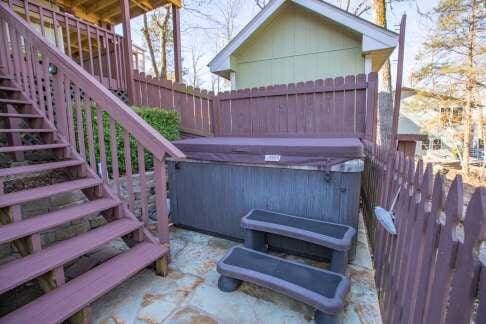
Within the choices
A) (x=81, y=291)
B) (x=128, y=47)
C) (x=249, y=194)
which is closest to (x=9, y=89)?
(x=128, y=47)

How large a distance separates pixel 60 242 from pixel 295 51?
5.84 metres

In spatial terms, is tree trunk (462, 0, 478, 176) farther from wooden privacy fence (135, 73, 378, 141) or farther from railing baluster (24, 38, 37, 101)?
railing baluster (24, 38, 37, 101)

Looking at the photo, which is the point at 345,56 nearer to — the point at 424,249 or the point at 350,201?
the point at 350,201

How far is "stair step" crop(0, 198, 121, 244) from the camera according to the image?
1.69 m

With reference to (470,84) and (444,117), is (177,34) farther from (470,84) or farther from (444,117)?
(444,117)

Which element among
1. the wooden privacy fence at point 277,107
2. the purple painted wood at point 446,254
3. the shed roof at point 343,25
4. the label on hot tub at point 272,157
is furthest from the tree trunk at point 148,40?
the purple painted wood at point 446,254

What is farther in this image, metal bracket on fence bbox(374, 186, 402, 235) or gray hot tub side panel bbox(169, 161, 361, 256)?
gray hot tub side panel bbox(169, 161, 361, 256)

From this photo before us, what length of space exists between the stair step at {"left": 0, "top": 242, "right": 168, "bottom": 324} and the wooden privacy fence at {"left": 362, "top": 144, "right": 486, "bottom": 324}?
68.8 inches

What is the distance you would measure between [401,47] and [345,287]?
5.95 feet

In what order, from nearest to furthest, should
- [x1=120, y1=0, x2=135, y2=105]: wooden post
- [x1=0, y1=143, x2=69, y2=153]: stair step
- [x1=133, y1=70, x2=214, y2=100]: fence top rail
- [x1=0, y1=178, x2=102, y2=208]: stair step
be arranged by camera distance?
[x1=0, y1=178, x2=102, y2=208]: stair step < [x1=0, y1=143, x2=69, y2=153]: stair step < [x1=133, y1=70, x2=214, y2=100]: fence top rail < [x1=120, y1=0, x2=135, y2=105]: wooden post

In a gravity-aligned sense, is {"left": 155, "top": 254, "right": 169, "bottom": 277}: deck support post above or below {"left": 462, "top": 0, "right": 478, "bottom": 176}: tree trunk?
below

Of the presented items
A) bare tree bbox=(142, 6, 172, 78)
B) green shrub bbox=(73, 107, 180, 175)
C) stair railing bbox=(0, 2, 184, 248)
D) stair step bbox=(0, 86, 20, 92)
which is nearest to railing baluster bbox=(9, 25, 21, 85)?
stair railing bbox=(0, 2, 184, 248)

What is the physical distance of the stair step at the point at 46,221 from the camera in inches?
66.6

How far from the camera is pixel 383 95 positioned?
7598 millimetres
